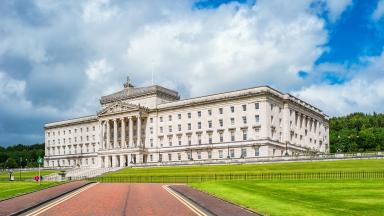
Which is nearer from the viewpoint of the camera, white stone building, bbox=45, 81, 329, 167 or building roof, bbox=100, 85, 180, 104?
white stone building, bbox=45, 81, 329, 167

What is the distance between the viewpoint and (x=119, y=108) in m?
137

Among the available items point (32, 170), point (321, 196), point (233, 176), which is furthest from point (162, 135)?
point (321, 196)

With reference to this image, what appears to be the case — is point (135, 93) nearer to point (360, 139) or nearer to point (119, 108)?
point (119, 108)

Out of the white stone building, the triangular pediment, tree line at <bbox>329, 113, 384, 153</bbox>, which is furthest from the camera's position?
tree line at <bbox>329, 113, 384, 153</bbox>

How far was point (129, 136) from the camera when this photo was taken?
135 meters

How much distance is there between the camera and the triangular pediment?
133125mm

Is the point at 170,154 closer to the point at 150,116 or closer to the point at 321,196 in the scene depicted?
the point at 150,116

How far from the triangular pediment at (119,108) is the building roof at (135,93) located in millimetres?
6495

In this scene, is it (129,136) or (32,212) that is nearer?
(32,212)

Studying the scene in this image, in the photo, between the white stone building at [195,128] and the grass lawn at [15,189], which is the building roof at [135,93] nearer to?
the white stone building at [195,128]

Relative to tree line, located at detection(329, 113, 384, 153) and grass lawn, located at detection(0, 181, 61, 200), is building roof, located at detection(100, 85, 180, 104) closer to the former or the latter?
tree line, located at detection(329, 113, 384, 153)

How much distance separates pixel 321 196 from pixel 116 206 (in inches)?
596

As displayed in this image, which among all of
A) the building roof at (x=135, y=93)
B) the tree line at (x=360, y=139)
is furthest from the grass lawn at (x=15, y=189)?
the tree line at (x=360, y=139)

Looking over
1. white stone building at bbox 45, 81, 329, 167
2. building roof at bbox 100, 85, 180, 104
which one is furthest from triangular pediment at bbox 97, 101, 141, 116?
building roof at bbox 100, 85, 180, 104
